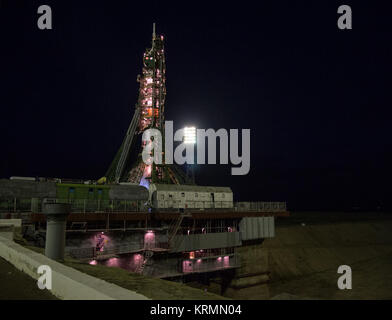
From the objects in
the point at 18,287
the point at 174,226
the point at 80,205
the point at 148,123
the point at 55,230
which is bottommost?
the point at 174,226

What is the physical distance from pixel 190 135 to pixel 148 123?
1385 centimetres

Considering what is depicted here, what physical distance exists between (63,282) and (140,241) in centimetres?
2556

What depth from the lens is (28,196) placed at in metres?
33.4

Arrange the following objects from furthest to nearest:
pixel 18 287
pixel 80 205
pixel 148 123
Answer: pixel 148 123 → pixel 80 205 → pixel 18 287

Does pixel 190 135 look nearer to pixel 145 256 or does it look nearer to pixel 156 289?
pixel 145 256

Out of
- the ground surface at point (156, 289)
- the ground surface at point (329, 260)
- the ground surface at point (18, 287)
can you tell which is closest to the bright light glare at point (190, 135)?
the ground surface at point (329, 260)

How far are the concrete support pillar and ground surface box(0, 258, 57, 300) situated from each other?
2337mm

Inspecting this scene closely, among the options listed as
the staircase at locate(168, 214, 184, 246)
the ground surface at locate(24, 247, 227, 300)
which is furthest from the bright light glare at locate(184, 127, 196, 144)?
the ground surface at locate(24, 247, 227, 300)

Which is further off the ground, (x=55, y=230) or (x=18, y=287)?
(x=55, y=230)

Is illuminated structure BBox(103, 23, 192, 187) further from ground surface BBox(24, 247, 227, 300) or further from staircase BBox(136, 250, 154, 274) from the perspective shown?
ground surface BBox(24, 247, 227, 300)

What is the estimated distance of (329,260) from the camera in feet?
207

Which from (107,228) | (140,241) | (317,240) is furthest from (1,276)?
(317,240)
